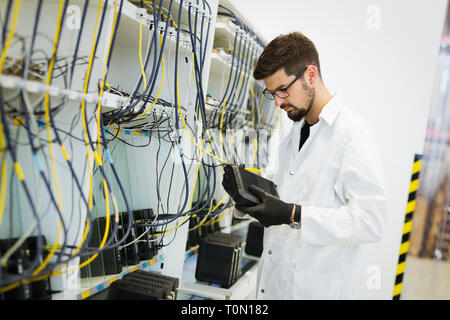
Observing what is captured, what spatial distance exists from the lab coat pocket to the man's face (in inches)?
24.5

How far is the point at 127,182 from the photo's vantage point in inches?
61.0

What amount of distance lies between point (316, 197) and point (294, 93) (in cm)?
42

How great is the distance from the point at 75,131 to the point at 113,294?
0.60 meters

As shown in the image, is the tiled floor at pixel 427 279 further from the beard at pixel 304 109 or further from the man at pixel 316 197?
the beard at pixel 304 109

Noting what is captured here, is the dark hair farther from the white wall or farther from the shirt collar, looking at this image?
the white wall

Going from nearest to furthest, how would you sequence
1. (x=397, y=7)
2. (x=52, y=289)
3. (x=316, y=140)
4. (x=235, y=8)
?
(x=52, y=289)
(x=316, y=140)
(x=235, y=8)
(x=397, y=7)

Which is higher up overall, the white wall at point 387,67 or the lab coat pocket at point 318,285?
the white wall at point 387,67

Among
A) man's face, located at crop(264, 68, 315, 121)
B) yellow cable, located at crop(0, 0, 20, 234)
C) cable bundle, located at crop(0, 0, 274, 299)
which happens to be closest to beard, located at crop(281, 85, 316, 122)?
man's face, located at crop(264, 68, 315, 121)

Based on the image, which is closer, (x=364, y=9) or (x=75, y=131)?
(x=75, y=131)

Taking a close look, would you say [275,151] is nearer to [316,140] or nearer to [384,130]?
[384,130]

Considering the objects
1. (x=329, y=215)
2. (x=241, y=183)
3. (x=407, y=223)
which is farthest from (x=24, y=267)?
(x=407, y=223)

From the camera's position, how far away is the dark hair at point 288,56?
4.50ft

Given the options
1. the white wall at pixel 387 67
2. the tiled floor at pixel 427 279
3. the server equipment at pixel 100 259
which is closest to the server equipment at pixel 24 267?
the server equipment at pixel 100 259

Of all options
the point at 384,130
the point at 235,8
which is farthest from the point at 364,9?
the point at 235,8
